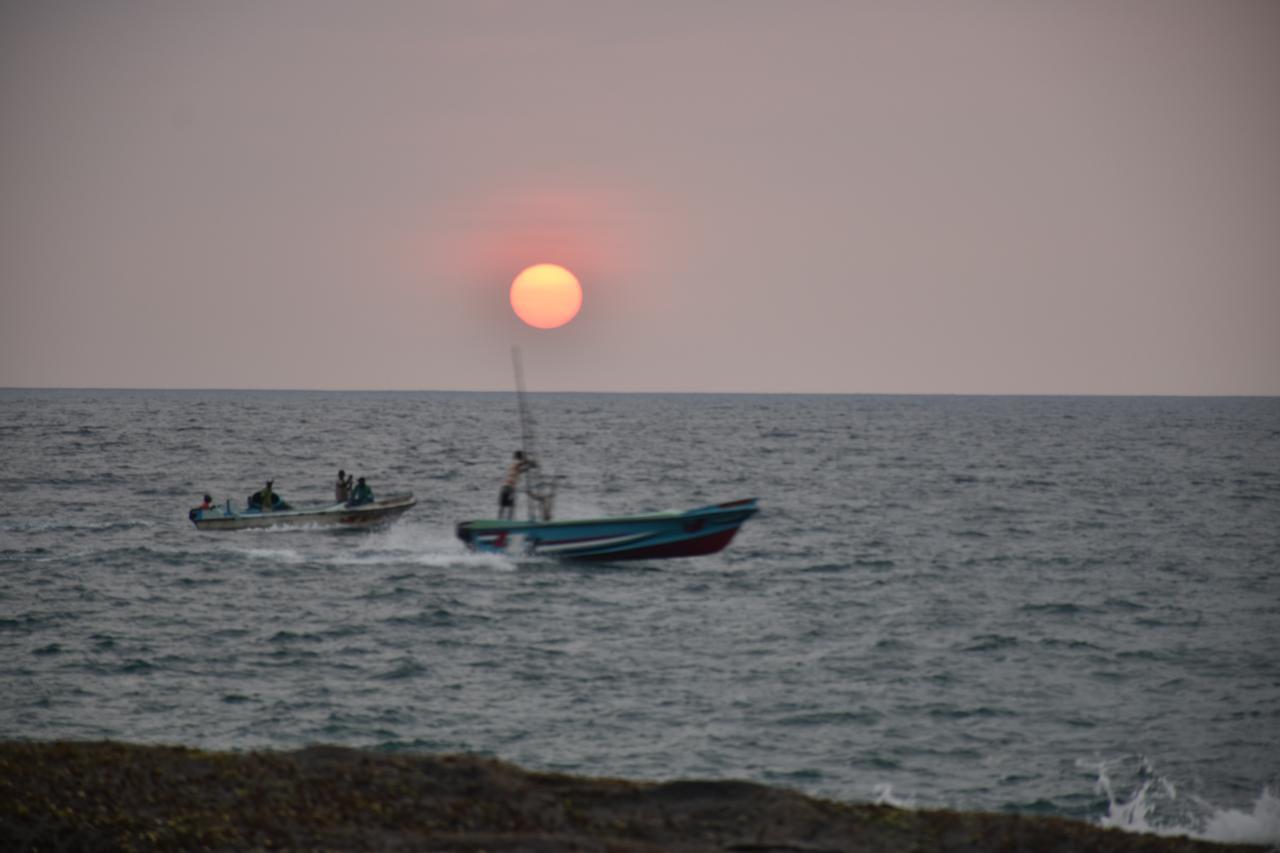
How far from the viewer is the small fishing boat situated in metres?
48.4

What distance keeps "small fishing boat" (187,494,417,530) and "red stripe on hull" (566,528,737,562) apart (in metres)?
11.4

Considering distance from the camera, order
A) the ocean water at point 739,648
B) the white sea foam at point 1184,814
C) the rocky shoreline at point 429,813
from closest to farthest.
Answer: the rocky shoreline at point 429,813
the white sea foam at point 1184,814
the ocean water at point 739,648

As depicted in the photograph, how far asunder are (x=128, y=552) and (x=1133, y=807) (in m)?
35.2

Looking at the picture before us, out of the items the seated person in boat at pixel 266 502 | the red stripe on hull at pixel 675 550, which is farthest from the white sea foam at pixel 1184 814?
the seated person in boat at pixel 266 502

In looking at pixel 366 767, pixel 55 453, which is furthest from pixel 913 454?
pixel 366 767

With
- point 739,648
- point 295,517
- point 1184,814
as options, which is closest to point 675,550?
point 739,648

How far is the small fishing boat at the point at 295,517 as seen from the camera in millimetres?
48406

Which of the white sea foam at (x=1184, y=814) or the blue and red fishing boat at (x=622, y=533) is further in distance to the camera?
the blue and red fishing boat at (x=622, y=533)

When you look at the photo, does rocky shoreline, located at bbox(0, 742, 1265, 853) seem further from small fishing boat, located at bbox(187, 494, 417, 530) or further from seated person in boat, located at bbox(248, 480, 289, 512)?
seated person in boat, located at bbox(248, 480, 289, 512)

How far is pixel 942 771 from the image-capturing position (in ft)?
66.3

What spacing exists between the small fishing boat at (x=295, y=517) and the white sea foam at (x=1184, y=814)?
3373 cm

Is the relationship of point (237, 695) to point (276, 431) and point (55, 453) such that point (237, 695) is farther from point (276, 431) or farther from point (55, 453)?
point (276, 431)

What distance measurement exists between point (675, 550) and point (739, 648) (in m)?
12.5

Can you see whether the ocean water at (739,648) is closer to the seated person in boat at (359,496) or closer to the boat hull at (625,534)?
the boat hull at (625,534)
